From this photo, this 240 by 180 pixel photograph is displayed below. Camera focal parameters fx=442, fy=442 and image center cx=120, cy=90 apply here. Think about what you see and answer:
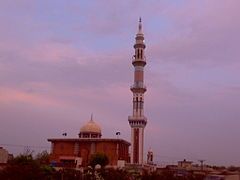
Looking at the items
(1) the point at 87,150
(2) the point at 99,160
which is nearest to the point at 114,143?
(1) the point at 87,150

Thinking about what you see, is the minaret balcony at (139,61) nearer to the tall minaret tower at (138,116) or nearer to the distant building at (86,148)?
the tall minaret tower at (138,116)

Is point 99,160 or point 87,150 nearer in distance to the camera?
point 99,160

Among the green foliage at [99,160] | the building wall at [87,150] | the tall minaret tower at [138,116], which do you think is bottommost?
the green foliage at [99,160]

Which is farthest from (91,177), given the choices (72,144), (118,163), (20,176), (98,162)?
(72,144)

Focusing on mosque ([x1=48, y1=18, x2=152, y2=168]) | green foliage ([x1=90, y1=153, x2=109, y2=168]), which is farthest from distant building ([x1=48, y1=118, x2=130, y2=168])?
green foliage ([x1=90, y1=153, x2=109, y2=168])

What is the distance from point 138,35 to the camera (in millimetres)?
51594

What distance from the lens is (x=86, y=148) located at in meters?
50.0

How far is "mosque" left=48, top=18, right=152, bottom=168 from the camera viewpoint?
48.5 metres

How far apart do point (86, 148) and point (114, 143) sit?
3541 millimetres

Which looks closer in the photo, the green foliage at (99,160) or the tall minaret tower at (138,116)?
the green foliage at (99,160)

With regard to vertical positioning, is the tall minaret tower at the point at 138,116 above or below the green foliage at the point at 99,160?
above

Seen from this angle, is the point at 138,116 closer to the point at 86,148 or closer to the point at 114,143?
the point at 114,143

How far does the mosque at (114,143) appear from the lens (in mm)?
48500

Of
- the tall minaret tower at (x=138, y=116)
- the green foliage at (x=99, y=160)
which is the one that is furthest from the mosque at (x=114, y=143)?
the green foliage at (x=99, y=160)
